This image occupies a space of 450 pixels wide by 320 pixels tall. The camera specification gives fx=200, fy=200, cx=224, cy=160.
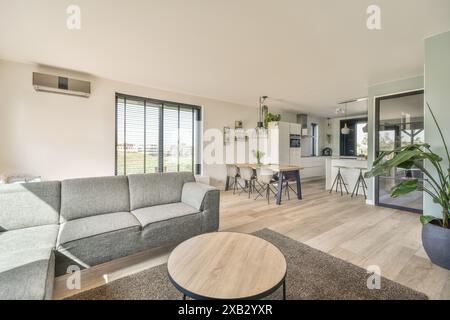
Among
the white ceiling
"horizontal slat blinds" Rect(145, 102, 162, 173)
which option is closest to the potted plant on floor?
the white ceiling

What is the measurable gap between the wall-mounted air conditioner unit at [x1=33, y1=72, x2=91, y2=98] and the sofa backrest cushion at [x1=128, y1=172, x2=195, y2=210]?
2105 millimetres

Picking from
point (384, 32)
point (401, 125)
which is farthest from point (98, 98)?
point (401, 125)

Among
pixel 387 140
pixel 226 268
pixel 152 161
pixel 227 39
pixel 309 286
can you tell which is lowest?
pixel 309 286

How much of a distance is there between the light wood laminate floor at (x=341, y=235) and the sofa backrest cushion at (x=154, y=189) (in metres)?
0.61

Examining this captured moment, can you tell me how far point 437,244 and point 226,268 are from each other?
2203 mm

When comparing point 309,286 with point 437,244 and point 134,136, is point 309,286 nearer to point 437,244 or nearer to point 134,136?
point 437,244

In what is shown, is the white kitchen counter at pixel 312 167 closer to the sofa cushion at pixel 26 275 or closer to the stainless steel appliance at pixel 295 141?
the stainless steel appliance at pixel 295 141

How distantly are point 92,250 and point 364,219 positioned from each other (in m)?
3.80

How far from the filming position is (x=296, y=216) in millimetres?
3432

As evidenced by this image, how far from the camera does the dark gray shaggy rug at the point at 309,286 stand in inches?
61.1

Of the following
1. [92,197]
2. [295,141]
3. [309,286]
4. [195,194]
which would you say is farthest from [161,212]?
[295,141]

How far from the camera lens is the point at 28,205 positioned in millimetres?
1956

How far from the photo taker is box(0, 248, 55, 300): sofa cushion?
1029 mm

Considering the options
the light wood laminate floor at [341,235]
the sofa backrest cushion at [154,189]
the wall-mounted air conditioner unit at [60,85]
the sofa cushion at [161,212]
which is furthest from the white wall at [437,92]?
the wall-mounted air conditioner unit at [60,85]
